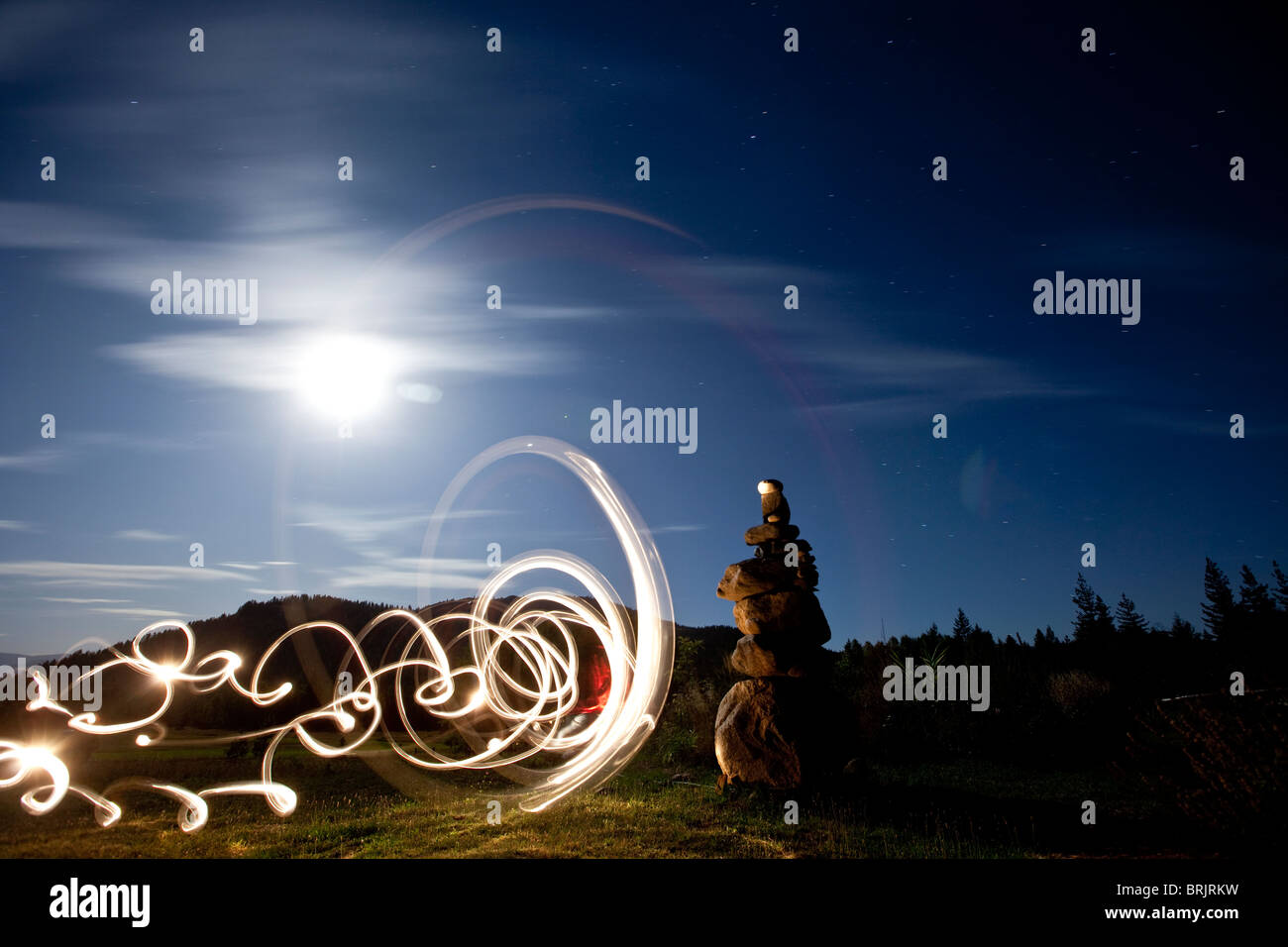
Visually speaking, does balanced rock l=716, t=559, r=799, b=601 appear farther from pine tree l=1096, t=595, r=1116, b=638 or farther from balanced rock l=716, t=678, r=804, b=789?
pine tree l=1096, t=595, r=1116, b=638

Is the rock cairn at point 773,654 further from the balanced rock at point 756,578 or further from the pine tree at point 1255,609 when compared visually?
the pine tree at point 1255,609

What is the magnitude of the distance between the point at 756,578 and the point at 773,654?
125cm

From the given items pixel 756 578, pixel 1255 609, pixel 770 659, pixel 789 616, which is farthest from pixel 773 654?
pixel 1255 609

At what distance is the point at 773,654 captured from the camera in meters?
Result: 12.2

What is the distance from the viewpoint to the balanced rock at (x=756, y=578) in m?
12.6

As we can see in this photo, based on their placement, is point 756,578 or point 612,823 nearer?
point 612,823

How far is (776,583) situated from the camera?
12617 mm

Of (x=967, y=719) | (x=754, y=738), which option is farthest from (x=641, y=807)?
(x=967, y=719)

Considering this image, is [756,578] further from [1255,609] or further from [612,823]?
[1255,609]

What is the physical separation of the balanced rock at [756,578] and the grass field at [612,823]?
3101 millimetres

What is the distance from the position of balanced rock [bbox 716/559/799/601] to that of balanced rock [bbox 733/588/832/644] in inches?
5.2

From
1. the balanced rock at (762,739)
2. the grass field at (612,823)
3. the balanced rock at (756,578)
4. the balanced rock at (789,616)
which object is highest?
the balanced rock at (756,578)

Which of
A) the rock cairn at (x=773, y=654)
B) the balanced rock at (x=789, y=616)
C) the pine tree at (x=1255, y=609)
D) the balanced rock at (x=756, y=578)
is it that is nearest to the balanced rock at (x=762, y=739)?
the rock cairn at (x=773, y=654)
